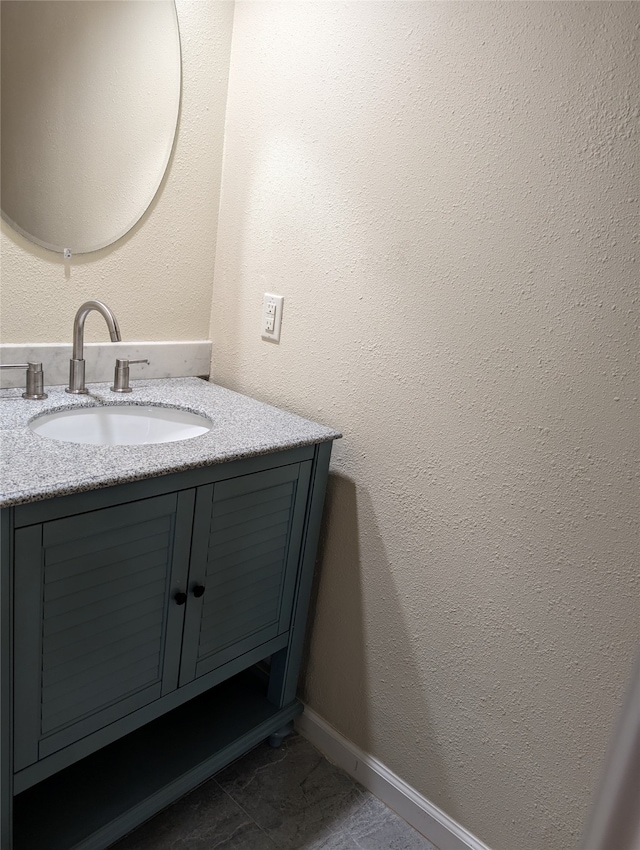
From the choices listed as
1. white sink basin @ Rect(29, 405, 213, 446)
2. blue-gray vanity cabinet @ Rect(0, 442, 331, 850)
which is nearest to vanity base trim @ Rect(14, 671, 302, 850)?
blue-gray vanity cabinet @ Rect(0, 442, 331, 850)

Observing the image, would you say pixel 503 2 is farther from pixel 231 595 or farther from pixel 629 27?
pixel 231 595

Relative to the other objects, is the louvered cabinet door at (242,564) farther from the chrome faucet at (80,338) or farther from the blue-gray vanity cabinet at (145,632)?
the chrome faucet at (80,338)

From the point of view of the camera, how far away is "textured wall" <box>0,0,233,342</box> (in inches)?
57.0

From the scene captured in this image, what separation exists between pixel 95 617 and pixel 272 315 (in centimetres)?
82

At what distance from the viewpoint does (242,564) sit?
137 centimetres

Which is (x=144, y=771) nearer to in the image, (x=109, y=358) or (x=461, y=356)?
(x=109, y=358)

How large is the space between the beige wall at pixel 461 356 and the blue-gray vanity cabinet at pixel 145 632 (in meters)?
0.18

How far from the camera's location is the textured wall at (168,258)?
1448mm

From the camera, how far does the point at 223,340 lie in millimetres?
1759

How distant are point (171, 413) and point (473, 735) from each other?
950mm

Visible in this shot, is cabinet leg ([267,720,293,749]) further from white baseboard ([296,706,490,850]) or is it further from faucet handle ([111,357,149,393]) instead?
faucet handle ([111,357,149,393])

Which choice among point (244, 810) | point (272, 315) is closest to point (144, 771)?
point (244, 810)

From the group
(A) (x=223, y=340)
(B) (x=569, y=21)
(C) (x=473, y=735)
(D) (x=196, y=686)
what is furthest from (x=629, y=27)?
(D) (x=196, y=686)

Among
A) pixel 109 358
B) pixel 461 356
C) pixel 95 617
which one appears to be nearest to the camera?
pixel 95 617
